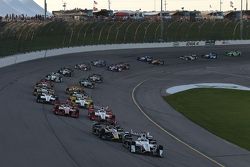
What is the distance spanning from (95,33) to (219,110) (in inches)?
2211

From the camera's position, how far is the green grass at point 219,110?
35.2 metres

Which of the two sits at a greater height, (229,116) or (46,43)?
(46,43)

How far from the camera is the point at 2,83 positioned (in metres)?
52.1

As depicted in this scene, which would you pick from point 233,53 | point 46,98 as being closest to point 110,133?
point 46,98

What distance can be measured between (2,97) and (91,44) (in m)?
49.4

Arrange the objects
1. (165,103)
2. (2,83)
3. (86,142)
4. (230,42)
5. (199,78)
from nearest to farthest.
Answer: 1. (86,142)
2. (165,103)
3. (2,83)
4. (199,78)
5. (230,42)

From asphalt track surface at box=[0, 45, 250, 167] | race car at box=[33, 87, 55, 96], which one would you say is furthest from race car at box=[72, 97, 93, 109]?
race car at box=[33, 87, 55, 96]

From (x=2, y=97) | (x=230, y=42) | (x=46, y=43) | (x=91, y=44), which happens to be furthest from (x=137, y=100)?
Answer: (x=230, y=42)

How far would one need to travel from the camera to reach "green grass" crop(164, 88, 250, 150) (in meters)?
35.2

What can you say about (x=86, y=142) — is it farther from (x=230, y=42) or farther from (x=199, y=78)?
(x=230, y=42)

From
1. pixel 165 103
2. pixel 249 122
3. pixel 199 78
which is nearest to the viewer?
pixel 249 122

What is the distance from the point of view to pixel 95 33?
97.4m

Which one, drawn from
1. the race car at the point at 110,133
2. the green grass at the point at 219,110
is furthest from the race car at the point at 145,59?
the race car at the point at 110,133

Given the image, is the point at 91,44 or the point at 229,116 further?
the point at 91,44
